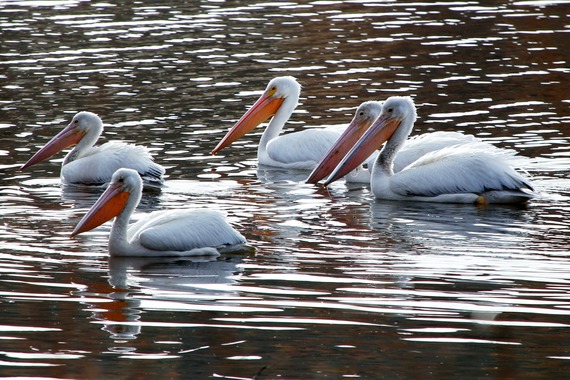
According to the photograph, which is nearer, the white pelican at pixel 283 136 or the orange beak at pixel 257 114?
the white pelican at pixel 283 136

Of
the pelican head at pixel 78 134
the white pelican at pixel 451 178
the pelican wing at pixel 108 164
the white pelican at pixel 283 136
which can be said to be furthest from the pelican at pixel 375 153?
the pelican head at pixel 78 134

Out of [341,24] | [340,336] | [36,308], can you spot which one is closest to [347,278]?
[340,336]

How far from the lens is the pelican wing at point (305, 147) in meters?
10.6

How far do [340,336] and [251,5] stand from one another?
1599cm

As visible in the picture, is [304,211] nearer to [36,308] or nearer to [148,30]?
A: [36,308]

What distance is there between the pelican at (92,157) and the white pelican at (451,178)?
5.90 ft

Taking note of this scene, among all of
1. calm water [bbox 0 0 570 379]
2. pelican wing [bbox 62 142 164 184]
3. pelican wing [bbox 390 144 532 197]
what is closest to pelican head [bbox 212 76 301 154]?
calm water [bbox 0 0 570 379]

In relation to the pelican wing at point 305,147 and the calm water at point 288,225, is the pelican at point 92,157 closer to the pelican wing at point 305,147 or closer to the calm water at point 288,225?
the calm water at point 288,225

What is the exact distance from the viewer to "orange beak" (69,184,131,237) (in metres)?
7.41

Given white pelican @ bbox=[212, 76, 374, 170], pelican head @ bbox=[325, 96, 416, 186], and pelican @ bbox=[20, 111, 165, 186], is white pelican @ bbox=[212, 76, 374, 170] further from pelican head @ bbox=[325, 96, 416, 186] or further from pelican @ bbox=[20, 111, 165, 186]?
pelican @ bbox=[20, 111, 165, 186]

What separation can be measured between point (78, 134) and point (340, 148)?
229 centimetres

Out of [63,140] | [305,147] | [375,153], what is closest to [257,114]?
[305,147]

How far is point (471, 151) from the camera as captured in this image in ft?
29.4

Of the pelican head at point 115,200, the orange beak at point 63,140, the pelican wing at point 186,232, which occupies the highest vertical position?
the pelican head at point 115,200
